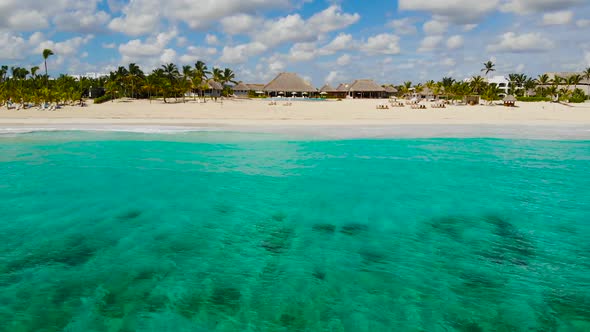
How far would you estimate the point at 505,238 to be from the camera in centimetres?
756

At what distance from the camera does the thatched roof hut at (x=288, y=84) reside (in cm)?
7881

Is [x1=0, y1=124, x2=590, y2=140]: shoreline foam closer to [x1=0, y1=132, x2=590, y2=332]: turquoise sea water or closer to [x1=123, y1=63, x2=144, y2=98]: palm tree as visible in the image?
[x1=0, y1=132, x2=590, y2=332]: turquoise sea water

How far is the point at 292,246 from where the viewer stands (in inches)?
276

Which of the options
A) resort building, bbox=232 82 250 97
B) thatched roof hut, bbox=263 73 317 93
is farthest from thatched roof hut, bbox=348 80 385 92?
resort building, bbox=232 82 250 97

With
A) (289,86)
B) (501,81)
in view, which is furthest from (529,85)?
(289,86)

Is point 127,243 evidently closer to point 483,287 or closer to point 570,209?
point 483,287

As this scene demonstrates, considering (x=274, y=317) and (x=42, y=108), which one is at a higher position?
→ (x=42, y=108)

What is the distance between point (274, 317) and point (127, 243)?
3.66m

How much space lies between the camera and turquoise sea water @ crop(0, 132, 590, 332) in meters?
4.89

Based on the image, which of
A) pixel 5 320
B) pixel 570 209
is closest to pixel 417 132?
pixel 570 209

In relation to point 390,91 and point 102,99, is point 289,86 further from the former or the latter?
point 102,99

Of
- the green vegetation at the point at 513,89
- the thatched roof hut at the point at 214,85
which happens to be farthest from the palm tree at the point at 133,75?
the green vegetation at the point at 513,89

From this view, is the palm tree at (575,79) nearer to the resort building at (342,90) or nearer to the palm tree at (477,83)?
the palm tree at (477,83)

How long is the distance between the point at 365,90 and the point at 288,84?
50.8 ft
